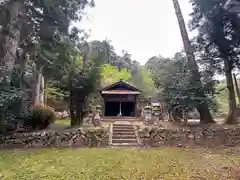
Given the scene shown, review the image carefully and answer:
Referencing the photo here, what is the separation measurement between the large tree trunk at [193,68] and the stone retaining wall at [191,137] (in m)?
1.18

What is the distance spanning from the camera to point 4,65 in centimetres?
970

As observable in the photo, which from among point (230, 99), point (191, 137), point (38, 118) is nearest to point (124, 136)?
point (191, 137)

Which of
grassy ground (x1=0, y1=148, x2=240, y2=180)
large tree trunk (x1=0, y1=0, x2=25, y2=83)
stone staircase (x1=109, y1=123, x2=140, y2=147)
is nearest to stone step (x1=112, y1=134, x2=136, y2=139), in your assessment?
stone staircase (x1=109, y1=123, x2=140, y2=147)

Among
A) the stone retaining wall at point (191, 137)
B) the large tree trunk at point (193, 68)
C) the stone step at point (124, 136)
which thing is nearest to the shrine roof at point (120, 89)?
the large tree trunk at point (193, 68)

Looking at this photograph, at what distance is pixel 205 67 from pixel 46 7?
8.35 m

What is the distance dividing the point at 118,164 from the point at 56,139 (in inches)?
151

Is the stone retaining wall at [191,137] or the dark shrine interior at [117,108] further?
the dark shrine interior at [117,108]

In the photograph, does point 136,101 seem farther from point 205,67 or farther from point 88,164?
point 88,164

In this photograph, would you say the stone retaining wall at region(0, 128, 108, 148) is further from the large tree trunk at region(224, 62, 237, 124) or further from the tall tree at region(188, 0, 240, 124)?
the tall tree at region(188, 0, 240, 124)

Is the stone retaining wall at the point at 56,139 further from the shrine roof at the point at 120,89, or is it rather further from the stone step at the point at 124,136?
the shrine roof at the point at 120,89

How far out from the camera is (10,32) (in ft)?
32.5

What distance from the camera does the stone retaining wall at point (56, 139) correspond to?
906 cm

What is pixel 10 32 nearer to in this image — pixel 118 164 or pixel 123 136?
pixel 123 136

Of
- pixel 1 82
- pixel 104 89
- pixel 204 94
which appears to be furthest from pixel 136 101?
pixel 1 82
